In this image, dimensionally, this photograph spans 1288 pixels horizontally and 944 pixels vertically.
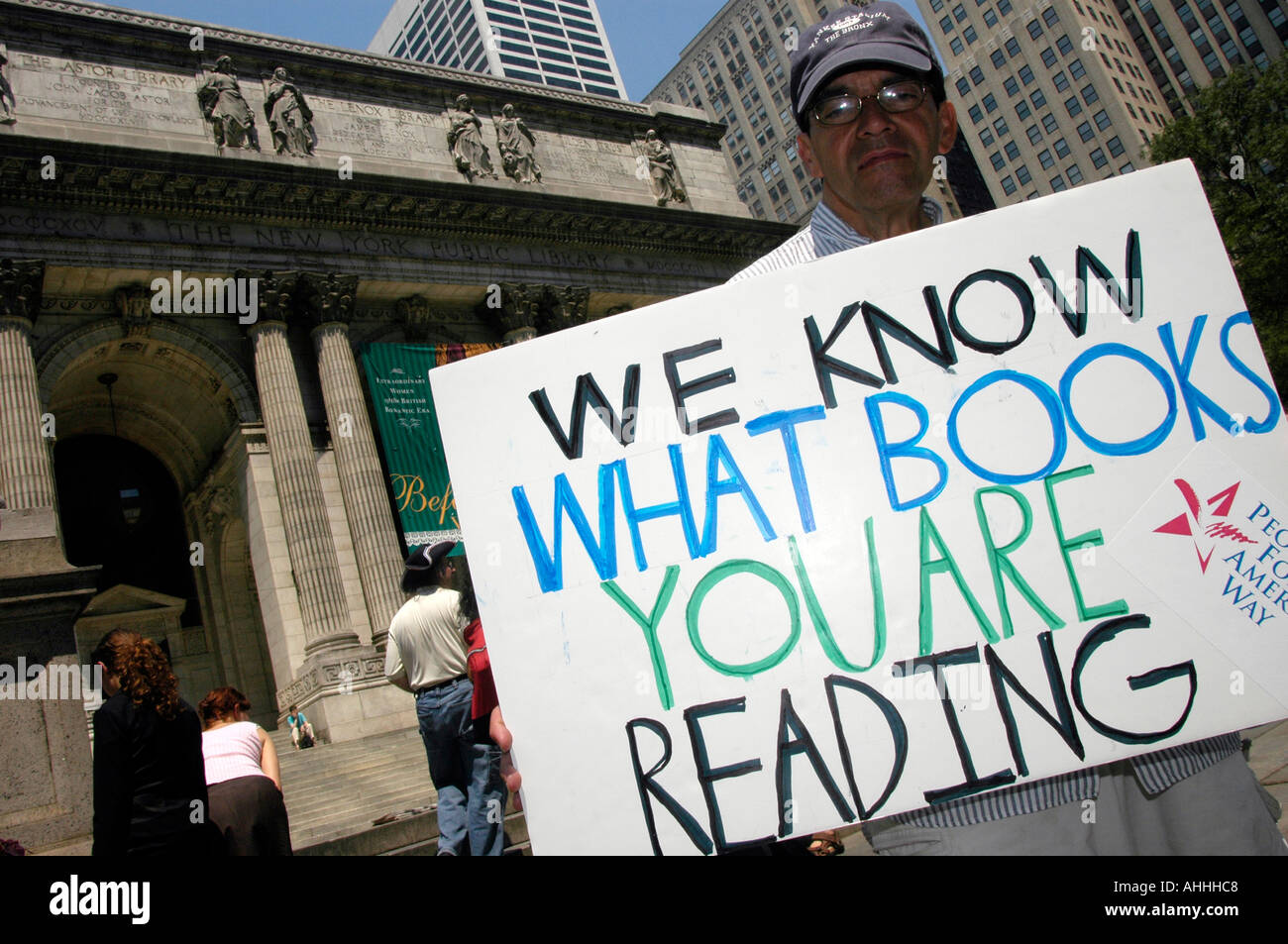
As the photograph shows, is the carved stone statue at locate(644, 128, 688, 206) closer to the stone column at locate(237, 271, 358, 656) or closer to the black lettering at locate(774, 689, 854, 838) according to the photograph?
the stone column at locate(237, 271, 358, 656)

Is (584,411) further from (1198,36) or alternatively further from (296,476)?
(1198,36)

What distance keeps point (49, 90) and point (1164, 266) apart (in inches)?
1007

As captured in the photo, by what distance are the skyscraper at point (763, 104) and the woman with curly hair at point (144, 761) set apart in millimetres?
106176

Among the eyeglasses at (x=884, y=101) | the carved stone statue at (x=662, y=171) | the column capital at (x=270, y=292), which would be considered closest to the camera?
the eyeglasses at (x=884, y=101)

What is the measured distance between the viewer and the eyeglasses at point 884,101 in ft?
9.71

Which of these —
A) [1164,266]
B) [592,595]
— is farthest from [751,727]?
[1164,266]

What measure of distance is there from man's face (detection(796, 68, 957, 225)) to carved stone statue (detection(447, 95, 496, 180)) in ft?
84.0

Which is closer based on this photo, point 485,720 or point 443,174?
point 485,720

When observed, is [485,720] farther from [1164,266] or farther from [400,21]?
[400,21]

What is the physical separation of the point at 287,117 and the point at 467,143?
5364 millimetres

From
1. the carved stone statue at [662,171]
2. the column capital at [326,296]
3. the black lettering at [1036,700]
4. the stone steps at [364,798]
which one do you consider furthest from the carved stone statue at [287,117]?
the black lettering at [1036,700]

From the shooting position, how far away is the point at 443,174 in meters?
26.3

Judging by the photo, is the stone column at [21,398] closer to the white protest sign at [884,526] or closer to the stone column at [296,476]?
the stone column at [296,476]
